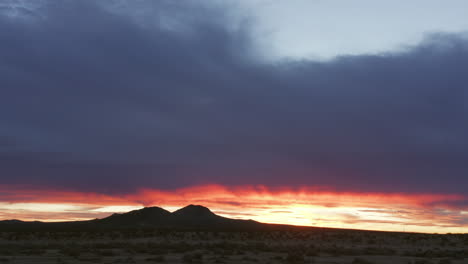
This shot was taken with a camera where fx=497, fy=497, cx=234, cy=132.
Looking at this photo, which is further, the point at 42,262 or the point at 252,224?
the point at 252,224

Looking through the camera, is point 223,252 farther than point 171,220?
No

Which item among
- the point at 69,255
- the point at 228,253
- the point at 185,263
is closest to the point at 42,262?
the point at 69,255

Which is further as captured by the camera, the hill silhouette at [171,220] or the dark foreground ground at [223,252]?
the hill silhouette at [171,220]

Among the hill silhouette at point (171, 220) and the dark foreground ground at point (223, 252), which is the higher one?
the hill silhouette at point (171, 220)

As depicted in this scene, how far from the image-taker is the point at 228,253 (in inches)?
→ 1791

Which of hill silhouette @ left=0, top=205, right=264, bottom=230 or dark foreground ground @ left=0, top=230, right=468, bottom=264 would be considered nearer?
dark foreground ground @ left=0, top=230, right=468, bottom=264

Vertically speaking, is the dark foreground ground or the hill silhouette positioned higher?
the hill silhouette

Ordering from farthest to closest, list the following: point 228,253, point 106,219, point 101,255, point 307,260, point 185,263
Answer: point 106,219
point 228,253
point 101,255
point 307,260
point 185,263

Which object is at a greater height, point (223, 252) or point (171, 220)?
point (171, 220)

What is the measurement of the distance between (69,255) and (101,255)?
2766mm

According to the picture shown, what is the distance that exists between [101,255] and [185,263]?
34.6ft

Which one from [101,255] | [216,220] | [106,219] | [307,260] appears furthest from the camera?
[216,220]

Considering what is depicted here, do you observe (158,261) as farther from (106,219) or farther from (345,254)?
(106,219)

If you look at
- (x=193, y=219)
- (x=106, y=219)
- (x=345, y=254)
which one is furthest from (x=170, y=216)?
(x=345, y=254)
